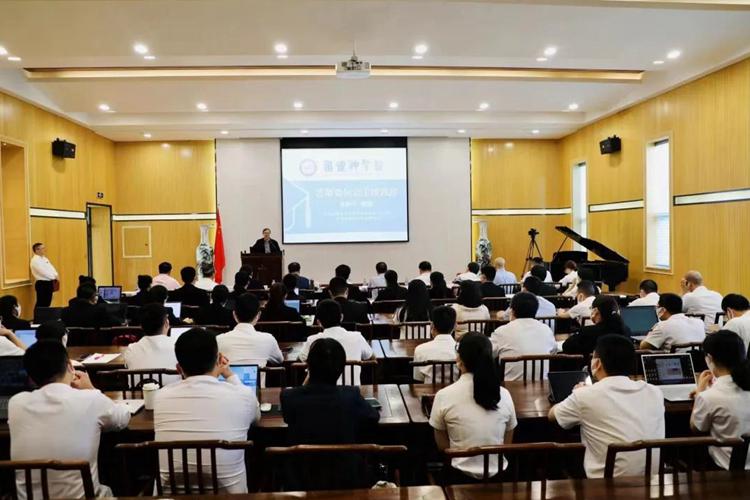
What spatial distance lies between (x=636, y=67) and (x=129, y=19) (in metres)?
6.89

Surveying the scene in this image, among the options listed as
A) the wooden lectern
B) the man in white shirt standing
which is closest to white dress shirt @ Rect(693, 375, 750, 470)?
the wooden lectern

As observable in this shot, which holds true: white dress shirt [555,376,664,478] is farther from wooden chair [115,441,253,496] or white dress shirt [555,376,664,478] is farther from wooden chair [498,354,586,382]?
wooden chair [115,441,253,496]

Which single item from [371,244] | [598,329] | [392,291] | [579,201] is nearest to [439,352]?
[598,329]

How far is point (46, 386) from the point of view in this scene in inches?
83.9

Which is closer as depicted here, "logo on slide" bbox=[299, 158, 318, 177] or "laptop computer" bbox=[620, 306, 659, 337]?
"laptop computer" bbox=[620, 306, 659, 337]

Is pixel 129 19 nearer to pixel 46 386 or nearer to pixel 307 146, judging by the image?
pixel 46 386

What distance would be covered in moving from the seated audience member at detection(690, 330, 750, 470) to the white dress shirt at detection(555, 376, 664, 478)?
0.87 feet

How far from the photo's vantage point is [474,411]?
2258 mm

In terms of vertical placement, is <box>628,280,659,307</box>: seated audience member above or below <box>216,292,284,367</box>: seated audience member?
above

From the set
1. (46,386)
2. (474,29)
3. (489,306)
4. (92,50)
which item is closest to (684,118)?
(474,29)

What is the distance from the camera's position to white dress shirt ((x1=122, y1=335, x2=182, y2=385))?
3.37 m

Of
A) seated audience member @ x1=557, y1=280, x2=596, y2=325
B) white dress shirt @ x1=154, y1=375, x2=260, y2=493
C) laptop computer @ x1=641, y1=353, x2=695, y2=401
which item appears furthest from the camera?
seated audience member @ x1=557, y1=280, x2=596, y2=325

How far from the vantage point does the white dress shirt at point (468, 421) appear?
2.24m

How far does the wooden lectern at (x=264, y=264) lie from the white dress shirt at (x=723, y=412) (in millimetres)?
8134
